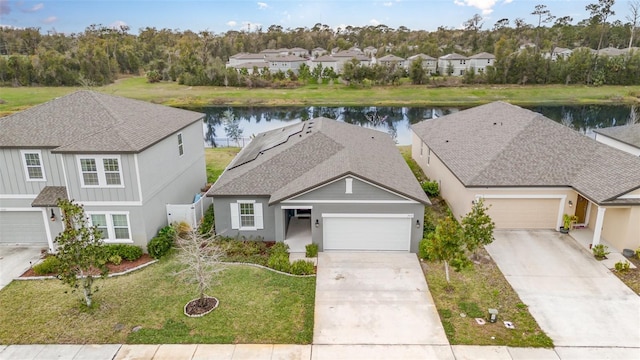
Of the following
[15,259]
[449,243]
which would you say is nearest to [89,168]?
[15,259]

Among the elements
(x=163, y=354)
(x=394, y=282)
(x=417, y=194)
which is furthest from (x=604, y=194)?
(x=163, y=354)

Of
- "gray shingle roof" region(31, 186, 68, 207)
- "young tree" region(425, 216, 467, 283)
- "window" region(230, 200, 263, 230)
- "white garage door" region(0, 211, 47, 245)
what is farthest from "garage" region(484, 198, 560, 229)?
"white garage door" region(0, 211, 47, 245)

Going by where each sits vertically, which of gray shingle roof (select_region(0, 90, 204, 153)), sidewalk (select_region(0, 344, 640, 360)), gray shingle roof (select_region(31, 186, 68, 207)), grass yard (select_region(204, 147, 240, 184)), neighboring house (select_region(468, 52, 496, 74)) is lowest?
sidewalk (select_region(0, 344, 640, 360))

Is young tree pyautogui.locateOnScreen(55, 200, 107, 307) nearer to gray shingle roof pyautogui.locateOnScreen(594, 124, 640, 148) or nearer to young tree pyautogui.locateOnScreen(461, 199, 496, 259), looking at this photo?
young tree pyautogui.locateOnScreen(461, 199, 496, 259)

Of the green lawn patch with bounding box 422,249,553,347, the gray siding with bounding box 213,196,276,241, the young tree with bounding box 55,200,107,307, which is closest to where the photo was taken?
the green lawn patch with bounding box 422,249,553,347

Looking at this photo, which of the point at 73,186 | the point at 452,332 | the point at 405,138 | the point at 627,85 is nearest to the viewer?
the point at 452,332

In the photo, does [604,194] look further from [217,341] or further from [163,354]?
[163,354]
